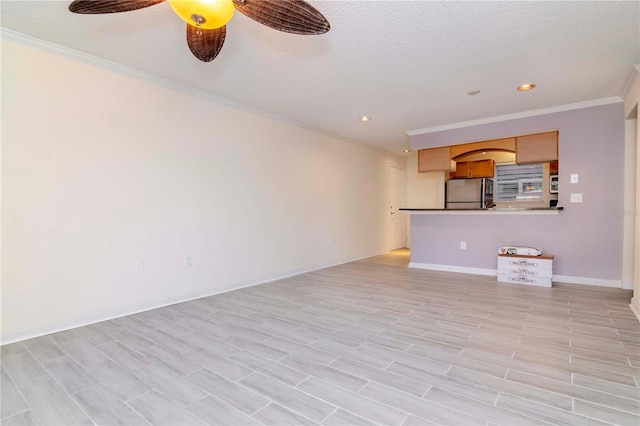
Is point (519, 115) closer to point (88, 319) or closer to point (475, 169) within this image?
point (475, 169)

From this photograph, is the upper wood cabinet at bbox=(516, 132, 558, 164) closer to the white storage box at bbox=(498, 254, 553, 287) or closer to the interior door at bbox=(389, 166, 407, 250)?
the white storage box at bbox=(498, 254, 553, 287)

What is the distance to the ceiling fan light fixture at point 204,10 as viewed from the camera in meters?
1.58

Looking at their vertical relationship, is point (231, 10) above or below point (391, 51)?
below

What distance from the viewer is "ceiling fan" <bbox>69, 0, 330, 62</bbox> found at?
1611mm

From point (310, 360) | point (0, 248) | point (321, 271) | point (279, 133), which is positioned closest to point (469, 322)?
point (310, 360)

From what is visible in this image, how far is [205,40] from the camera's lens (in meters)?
2.09

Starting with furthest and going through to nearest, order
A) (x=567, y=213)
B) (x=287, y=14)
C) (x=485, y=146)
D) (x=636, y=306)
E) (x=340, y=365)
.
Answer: (x=485, y=146), (x=567, y=213), (x=636, y=306), (x=340, y=365), (x=287, y=14)

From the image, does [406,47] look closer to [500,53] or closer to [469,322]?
[500,53]

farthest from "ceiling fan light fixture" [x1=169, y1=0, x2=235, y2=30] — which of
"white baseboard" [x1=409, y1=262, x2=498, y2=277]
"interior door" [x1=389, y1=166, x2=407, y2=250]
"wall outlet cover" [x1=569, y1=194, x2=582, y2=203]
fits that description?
"interior door" [x1=389, y1=166, x2=407, y2=250]

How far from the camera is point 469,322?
2.81 m

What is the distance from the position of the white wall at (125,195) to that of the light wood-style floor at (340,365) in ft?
1.16

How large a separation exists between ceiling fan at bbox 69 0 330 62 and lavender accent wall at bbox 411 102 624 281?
410cm

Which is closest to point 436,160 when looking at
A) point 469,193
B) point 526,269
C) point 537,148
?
point 537,148

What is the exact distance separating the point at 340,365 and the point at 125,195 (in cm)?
258
